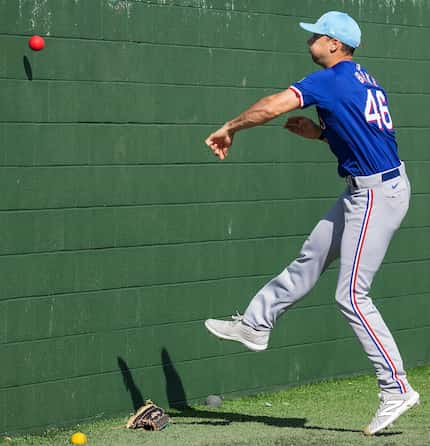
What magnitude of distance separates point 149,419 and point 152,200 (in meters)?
1.38

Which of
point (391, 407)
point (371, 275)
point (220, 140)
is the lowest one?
point (391, 407)

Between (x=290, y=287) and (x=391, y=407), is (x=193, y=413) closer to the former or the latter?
(x=290, y=287)

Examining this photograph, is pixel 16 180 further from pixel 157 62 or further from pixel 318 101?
pixel 318 101

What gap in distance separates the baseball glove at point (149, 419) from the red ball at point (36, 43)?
2.15 metres

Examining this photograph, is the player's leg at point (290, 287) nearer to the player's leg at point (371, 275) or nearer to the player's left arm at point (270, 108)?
the player's leg at point (371, 275)

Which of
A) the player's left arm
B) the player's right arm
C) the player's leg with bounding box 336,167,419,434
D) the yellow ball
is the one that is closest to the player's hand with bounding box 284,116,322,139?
the player's right arm

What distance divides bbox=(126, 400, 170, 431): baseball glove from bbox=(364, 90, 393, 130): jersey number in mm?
2095

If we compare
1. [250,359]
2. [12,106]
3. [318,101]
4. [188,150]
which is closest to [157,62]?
[188,150]

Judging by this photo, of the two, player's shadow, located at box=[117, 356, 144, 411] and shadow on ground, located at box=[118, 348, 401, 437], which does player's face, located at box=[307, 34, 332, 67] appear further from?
player's shadow, located at box=[117, 356, 144, 411]

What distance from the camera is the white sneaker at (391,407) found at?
6.68 meters

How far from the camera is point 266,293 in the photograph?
6.96 m

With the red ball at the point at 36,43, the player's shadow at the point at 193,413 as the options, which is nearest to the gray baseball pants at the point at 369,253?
the player's shadow at the point at 193,413

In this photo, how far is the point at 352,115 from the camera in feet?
21.5

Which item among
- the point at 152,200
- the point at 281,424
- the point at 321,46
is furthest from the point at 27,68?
the point at 281,424
